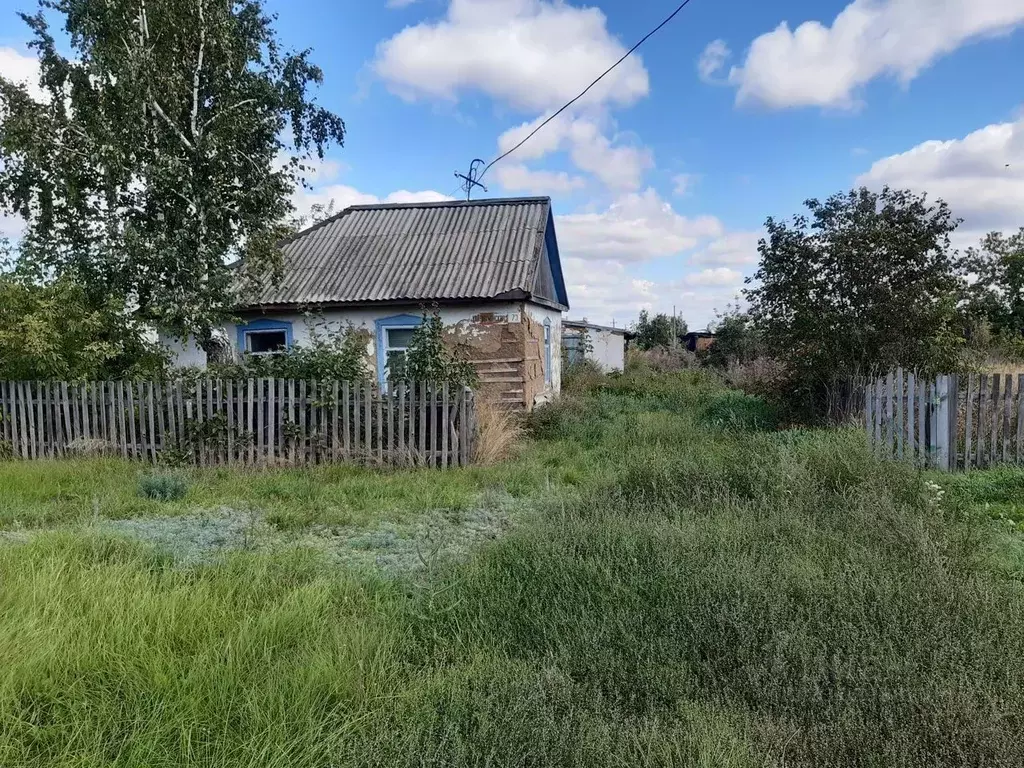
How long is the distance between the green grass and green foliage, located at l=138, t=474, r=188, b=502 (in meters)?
1.90

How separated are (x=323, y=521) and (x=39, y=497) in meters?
3.34

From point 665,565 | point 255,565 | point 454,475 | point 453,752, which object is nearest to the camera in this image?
point 453,752

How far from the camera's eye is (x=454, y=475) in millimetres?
7609

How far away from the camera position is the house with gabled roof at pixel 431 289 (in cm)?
1202

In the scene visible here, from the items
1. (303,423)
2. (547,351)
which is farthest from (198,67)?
(547,351)

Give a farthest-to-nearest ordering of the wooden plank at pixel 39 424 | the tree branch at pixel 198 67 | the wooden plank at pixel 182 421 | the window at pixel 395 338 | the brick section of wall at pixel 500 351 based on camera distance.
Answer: the window at pixel 395 338 → the brick section of wall at pixel 500 351 → the tree branch at pixel 198 67 → the wooden plank at pixel 39 424 → the wooden plank at pixel 182 421

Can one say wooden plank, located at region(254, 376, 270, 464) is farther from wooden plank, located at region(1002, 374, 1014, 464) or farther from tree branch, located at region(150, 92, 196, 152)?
wooden plank, located at region(1002, 374, 1014, 464)

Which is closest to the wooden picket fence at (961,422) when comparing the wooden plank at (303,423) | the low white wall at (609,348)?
the wooden plank at (303,423)

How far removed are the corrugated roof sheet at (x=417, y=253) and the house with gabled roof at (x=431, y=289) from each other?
26mm

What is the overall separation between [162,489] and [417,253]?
838cm

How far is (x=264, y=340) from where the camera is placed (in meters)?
13.6

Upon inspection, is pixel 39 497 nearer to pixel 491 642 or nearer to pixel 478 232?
pixel 491 642

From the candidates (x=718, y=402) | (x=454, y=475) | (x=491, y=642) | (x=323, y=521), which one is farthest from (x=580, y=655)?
(x=718, y=402)

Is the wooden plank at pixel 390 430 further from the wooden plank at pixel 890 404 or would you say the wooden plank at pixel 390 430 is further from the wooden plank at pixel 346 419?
the wooden plank at pixel 890 404
